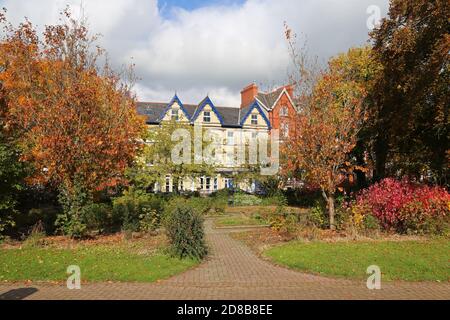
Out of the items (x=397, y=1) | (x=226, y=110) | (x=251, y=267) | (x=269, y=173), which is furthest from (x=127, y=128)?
(x=226, y=110)

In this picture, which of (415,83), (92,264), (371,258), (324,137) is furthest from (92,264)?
(415,83)

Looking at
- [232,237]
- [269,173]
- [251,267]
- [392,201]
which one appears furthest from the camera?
[269,173]

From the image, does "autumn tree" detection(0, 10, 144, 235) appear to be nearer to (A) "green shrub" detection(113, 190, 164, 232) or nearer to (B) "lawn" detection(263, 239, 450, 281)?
(A) "green shrub" detection(113, 190, 164, 232)

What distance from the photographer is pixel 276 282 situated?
8625 mm

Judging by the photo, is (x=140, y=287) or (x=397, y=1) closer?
(x=140, y=287)

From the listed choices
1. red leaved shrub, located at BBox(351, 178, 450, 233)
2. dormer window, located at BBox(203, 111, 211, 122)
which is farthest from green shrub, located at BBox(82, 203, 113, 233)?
dormer window, located at BBox(203, 111, 211, 122)

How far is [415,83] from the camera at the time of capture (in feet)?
57.5

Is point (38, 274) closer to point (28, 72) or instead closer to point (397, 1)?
point (28, 72)

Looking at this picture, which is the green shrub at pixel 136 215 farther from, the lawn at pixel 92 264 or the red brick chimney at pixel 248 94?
the red brick chimney at pixel 248 94

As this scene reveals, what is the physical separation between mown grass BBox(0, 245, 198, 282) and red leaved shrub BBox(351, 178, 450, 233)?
782 centimetres

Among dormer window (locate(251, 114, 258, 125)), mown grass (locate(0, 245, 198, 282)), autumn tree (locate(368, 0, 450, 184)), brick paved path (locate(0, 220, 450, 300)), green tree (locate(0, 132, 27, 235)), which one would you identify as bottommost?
brick paved path (locate(0, 220, 450, 300))

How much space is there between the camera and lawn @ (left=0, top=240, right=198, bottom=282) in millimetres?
8883

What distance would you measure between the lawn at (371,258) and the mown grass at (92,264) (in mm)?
2850

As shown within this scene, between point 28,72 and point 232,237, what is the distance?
37.4 ft
